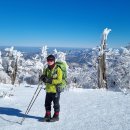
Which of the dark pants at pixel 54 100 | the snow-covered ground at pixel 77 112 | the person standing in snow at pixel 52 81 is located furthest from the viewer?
the dark pants at pixel 54 100

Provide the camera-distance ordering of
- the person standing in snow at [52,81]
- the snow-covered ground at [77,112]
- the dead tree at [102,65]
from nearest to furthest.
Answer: the snow-covered ground at [77,112]
the person standing in snow at [52,81]
the dead tree at [102,65]

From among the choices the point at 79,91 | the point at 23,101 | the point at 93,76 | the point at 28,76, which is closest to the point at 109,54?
the point at 93,76

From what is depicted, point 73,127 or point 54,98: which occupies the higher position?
point 54,98

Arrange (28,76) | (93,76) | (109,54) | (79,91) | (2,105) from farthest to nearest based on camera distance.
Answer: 1. (28,76)
2. (93,76)
3. (109,54)
4. (79,91)
5. (2,105)

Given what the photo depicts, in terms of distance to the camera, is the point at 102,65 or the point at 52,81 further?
the point at 102,65

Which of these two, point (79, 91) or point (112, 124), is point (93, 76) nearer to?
point (79, 91)

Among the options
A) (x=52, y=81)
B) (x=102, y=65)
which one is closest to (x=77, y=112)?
(x=52, y=81)

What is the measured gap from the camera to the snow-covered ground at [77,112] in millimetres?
8969

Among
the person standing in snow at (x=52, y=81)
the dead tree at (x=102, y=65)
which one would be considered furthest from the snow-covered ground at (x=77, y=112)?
the dead tree at (x=102, y=65)

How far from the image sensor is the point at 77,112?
35.3 feet

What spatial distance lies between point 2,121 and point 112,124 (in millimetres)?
3384

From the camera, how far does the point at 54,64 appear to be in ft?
31.2

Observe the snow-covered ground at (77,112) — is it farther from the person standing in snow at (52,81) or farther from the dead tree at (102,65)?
the dead tree at (102,65)

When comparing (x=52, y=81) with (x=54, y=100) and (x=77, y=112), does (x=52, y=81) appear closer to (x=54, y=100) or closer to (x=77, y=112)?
(x=54, y=100)
